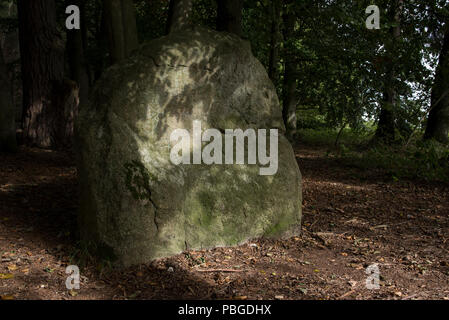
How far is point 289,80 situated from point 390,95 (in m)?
2.73

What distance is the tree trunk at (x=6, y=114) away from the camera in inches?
314

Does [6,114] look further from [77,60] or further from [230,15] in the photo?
[77,60]

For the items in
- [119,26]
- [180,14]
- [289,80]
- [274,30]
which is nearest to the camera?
[119,26]

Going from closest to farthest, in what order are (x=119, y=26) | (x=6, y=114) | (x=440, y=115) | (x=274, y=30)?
1. (x=119, y=26)
2. (x=6, y=114)
3. (x=274, y=30)
4. (x=440, y=115)

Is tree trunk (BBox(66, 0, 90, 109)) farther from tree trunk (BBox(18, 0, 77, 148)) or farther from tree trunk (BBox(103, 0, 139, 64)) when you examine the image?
tree trunk (BBox(103, 0, 139, 64))

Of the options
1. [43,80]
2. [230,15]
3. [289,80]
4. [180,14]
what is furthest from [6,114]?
[289,80]

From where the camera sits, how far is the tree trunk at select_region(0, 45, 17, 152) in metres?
7.98

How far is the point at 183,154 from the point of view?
4.51 metres

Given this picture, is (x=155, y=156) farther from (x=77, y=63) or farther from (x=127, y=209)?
(x=77, y=63)

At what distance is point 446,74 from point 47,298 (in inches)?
317

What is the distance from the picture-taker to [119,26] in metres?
6.13

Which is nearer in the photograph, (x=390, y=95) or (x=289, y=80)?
(x=390, y=95)

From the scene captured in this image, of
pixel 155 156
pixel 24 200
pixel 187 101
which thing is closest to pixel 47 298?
pixel 155 156

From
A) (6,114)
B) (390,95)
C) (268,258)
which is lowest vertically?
(268,258)
